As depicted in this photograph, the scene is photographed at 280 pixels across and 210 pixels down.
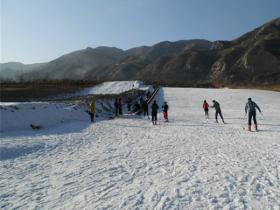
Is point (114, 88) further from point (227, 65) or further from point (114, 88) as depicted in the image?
point (227, 65)

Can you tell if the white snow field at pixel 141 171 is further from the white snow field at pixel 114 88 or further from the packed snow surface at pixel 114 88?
the packed snow surface at pixel 114 88

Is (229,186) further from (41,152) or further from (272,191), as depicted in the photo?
(41,152)

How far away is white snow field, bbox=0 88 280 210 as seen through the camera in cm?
739

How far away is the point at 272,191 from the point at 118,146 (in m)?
7.56

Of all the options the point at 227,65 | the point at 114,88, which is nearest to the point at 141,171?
the point at 114,88

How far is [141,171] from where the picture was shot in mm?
9812

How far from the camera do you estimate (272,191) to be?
7.64 meters

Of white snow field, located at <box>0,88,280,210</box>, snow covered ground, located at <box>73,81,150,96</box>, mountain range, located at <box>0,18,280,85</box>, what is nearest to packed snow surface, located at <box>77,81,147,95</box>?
snow covered ground, located at <box>73,81,150,96</box>

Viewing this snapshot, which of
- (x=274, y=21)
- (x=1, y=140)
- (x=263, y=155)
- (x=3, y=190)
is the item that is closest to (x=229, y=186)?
(x=263, y=155)

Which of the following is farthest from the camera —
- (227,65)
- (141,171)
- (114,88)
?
(227,65)

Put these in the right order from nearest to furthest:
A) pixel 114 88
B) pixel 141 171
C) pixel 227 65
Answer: pixel 141 171, pixel 114 88, pixel 227 65

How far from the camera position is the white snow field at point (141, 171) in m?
7.39

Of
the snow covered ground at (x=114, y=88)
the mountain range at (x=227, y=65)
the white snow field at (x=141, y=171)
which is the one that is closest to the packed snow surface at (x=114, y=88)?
the snow covered ground at (x=114, y=88)

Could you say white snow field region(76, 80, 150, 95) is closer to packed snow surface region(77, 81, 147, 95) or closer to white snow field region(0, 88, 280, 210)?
packed snow surface region(77, 81, 147, 95)
